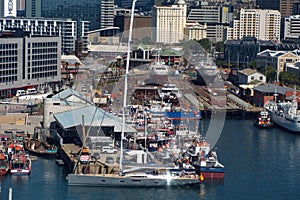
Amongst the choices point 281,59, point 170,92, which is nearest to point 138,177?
point 170,92

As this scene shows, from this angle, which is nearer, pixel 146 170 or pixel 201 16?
pixel 146 170

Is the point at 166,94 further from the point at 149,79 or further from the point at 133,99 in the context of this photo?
the point at 149,79

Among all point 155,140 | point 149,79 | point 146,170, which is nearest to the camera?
point 146,170

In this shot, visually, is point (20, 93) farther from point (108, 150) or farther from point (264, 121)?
point (108, 150)

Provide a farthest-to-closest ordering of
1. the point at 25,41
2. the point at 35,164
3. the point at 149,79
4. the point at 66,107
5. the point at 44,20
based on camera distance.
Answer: the point at 44,20 < the point at 149,79 < the point at 25,41 < the point at 66,107 < the point at 35,164

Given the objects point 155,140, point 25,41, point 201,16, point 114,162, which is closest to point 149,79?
point 25,41

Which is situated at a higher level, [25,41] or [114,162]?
[25,41]
